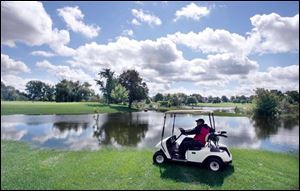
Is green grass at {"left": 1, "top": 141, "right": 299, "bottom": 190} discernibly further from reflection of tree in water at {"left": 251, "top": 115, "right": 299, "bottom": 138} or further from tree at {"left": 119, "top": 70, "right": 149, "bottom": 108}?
tree at {"left": 119, "top": 70, "right": 149, "bottom": 108}

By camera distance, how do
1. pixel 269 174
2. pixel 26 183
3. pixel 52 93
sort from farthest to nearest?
1. pixel 52 93
2. pixel 269 174
3. pixel 26 183

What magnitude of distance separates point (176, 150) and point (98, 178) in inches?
140

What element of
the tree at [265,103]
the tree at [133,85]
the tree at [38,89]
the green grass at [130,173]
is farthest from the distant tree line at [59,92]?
the green grass at [130,173]

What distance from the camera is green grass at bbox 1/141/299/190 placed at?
27.1ft

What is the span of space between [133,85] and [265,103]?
37.1 meters

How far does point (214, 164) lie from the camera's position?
9.73 meters

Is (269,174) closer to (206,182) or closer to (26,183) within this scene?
(206,182)

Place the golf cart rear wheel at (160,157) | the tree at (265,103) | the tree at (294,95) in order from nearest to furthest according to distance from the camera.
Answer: the golf cart rear wheel at (160,157) → the tree at (265,103) → the tree at (294,95)

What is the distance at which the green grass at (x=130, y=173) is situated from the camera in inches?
325

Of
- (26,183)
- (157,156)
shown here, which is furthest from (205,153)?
(26,183)

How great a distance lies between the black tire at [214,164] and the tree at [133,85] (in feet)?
204

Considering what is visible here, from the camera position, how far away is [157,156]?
424 inches

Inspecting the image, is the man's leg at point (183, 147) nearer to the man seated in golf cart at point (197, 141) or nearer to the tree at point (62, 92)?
the man seated in golf cart at point (197, 141)

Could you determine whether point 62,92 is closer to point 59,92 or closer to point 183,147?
point 59,92
